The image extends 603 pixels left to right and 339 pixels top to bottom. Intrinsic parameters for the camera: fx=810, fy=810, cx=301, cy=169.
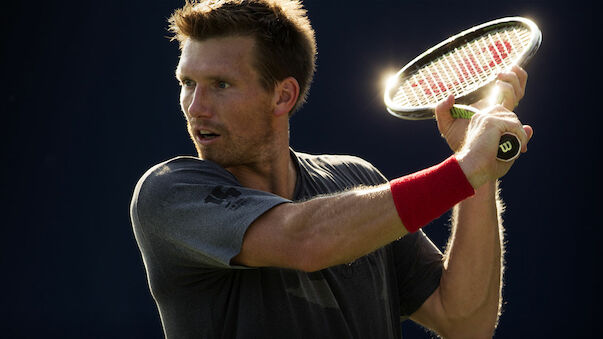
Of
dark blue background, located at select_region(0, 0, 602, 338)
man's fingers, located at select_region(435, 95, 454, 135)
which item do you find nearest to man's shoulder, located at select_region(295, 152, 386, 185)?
man's fingers, located at select_region(435, 95, 454, 135)

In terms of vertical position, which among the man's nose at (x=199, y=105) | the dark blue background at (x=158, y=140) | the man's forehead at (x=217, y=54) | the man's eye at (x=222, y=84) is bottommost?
the dark blue background at (x=158, y=140)

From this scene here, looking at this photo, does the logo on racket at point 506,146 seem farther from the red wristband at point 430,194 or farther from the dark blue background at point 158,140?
the dark blue background at point 158,140

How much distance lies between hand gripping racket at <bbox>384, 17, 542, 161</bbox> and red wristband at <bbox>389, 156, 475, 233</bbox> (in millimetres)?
421

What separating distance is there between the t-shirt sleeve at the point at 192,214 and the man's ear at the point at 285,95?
15.0 inches

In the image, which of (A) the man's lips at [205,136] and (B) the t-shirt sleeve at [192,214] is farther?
(A) the man's lips at [205,136]

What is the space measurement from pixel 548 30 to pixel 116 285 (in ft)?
9.15

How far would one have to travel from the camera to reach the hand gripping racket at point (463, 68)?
Answer: 2086 mm

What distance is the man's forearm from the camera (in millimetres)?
2064

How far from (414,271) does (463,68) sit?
0.59 meters

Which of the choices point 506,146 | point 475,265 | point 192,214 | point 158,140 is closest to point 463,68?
Result: point 475,265

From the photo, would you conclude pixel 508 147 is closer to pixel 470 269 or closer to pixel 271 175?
pixel 470 269

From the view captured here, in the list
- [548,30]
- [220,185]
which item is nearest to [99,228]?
[548,30]

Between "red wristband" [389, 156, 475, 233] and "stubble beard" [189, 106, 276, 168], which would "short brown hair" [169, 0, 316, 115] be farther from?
"red wristband" [389, 156, 475, 233]

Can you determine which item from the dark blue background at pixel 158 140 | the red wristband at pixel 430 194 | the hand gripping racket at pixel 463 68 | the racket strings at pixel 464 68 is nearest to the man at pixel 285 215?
the red wristband at pixel 430 194
